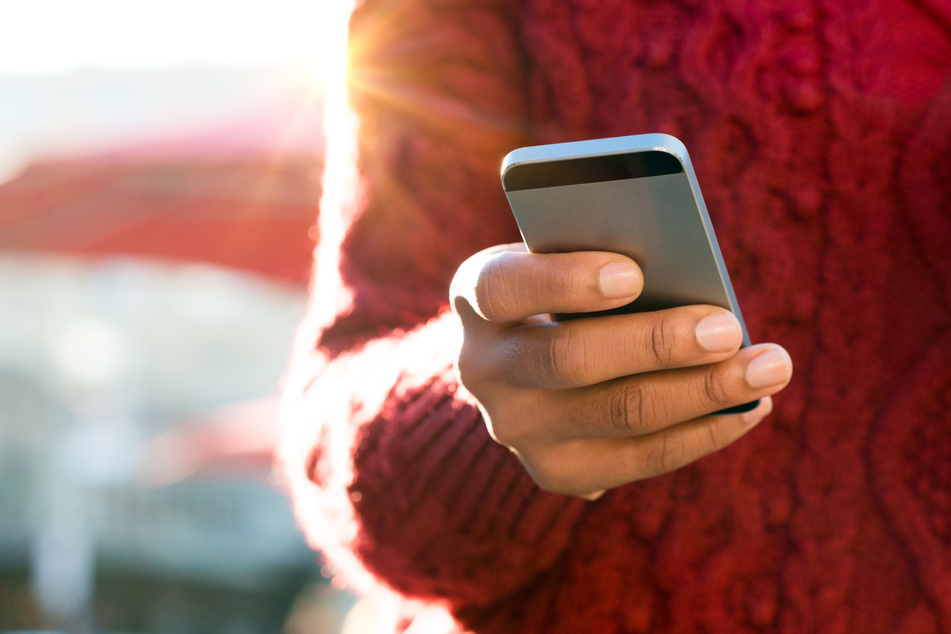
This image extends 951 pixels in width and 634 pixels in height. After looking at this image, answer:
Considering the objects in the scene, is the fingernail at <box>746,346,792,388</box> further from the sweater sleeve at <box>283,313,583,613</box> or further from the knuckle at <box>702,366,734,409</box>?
the sweater sleeve at <box>283,313,583,613</box>

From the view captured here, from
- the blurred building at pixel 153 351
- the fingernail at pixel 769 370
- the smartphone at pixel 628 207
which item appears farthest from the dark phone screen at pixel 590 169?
the blurred building at pixel 153 351

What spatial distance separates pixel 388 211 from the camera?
2.59 feet

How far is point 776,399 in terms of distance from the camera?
0.68m

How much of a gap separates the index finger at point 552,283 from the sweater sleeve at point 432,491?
0.53ft

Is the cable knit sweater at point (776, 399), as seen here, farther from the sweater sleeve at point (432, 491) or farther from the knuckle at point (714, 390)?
the knuckle at point (714, 390)


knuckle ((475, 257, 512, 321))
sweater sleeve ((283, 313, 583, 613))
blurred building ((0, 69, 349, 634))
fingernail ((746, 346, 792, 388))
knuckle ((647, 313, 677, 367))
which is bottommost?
blurred building ((0, 69, 349, 634))

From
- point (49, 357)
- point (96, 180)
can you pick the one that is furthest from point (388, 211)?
point (49, 357)

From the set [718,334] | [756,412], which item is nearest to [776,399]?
[756,412]

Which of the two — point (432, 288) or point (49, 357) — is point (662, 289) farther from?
point (49, 357)

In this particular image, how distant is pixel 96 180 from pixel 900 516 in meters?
2.76

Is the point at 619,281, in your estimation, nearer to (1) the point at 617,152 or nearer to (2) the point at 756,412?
(1) the point at 617,152

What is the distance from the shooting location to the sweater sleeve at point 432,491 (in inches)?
25.1

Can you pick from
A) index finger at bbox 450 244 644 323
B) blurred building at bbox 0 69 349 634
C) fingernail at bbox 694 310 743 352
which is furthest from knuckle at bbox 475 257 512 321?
blurred building at bbox 0 69 349 634

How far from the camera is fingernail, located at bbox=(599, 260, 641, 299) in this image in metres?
0.43
